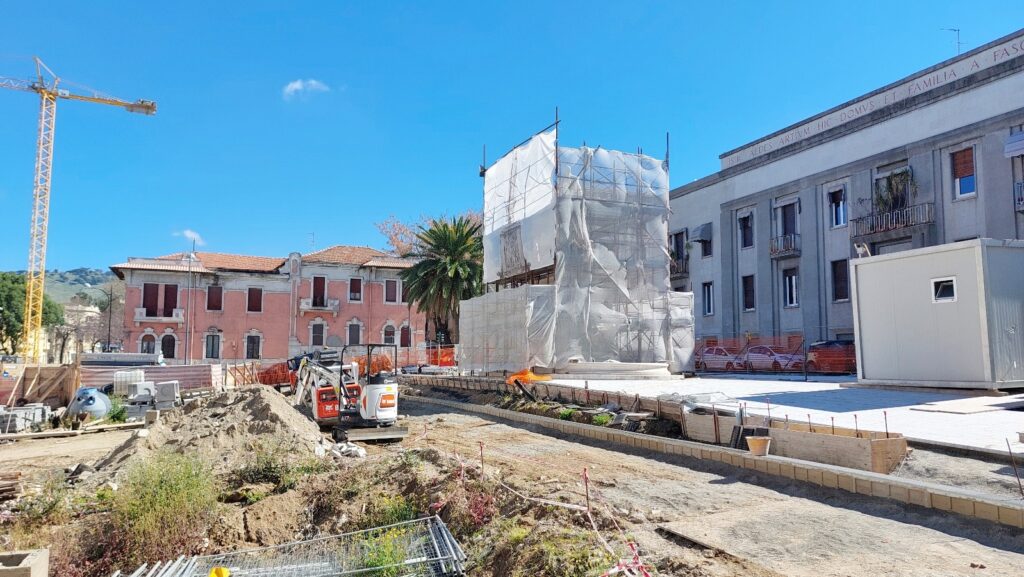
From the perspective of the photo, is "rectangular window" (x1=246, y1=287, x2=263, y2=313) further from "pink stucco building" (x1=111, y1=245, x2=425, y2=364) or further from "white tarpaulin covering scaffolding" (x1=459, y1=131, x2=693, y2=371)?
"white tarpaulin covering scaffolding" (x1=459, y1=131, x2=693, y2=371)

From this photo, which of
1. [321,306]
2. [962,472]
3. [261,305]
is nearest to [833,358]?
[962,472]

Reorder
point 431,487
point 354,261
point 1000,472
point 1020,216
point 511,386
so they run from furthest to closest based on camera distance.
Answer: point 354,261 → point 1020,216 → point 511,386 → point 431,487 → point 1000,472

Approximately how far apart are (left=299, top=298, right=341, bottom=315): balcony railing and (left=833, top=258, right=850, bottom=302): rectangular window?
33527 mm

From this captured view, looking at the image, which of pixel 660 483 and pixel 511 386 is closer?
pixel 660 483

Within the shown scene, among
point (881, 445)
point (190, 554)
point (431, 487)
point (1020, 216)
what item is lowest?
point (190, 554)

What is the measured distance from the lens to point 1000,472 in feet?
24.4

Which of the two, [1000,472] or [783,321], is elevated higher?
[783,321]

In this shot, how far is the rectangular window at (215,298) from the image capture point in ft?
154

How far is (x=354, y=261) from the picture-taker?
5103cm

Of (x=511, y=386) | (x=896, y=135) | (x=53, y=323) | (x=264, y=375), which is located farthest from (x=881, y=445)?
(x=53, y=323)

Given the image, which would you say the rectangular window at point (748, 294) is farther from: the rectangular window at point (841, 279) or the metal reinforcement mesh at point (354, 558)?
the metal reinforcement mesh at point (354, 558)

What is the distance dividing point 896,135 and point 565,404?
1975 centimetres

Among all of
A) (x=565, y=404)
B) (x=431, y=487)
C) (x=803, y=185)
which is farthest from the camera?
(x=803, y=185)

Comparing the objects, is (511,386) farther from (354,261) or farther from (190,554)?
(354,261)
